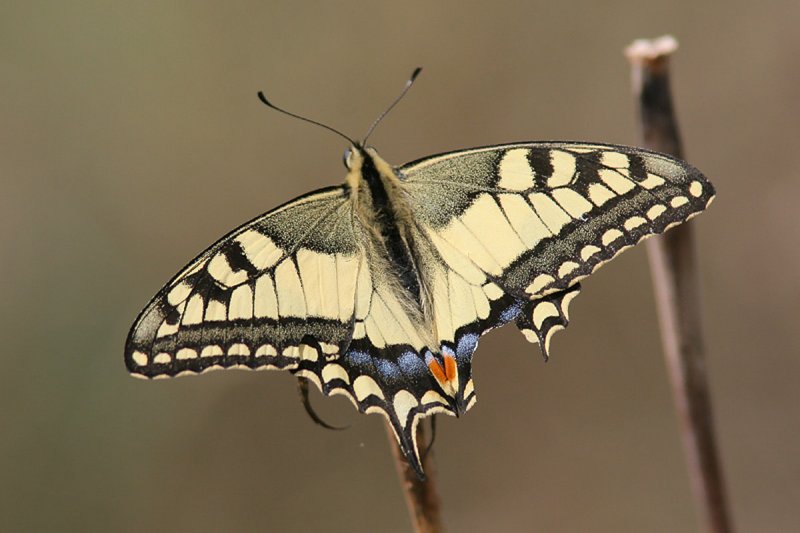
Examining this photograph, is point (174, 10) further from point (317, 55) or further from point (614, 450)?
point (614, 450)

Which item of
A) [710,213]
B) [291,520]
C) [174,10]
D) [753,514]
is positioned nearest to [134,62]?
[174,10]

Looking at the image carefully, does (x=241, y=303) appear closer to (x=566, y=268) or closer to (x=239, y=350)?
(x=239, y=350)

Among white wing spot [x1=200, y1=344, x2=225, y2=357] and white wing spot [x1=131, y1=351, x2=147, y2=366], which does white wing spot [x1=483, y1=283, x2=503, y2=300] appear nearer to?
white wing spot [x1=200, y1=344, x2=225, y2=357]

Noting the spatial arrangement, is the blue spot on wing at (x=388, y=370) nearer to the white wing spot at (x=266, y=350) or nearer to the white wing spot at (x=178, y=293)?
the white wing spot at (x=266, y=350)

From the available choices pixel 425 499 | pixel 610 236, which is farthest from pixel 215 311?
pixel 610 236

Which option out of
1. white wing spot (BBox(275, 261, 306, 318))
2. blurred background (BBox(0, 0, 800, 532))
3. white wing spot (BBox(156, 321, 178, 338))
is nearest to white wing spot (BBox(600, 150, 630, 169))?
white wing spot (BBox(275, 261, 306, 318))

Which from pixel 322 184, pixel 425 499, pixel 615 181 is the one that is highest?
pixel 322 184

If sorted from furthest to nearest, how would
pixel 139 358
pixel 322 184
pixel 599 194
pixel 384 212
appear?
pixel 322 184 → pixel 384 212 → pixel 599 194 → pixel 139 358

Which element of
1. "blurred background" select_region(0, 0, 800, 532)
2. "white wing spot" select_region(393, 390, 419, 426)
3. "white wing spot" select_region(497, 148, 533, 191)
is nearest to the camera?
"white wing spot" select_region(393, 390, 419, 426)
